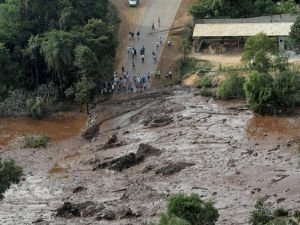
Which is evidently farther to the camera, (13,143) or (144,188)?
(13,143)

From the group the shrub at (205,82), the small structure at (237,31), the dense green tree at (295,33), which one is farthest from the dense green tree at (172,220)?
the small structure at (237,31)

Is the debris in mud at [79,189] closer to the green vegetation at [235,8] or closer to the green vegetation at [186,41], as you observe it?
Answer: the green vegetation at [186,41]

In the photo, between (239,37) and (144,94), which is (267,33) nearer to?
(239,37)

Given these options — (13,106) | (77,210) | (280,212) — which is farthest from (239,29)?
(280,212)

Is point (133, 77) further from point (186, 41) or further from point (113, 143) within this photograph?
point (113, 143)

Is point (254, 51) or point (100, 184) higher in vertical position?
point (254, 51)

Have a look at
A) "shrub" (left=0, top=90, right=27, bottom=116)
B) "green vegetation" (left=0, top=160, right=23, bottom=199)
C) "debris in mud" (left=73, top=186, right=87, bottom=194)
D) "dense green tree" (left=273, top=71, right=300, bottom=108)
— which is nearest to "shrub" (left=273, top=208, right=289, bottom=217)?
"green vegetation" (left=0, top=160, right=23, bottom=199)

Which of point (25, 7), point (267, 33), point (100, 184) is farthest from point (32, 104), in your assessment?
point (267, 33)
